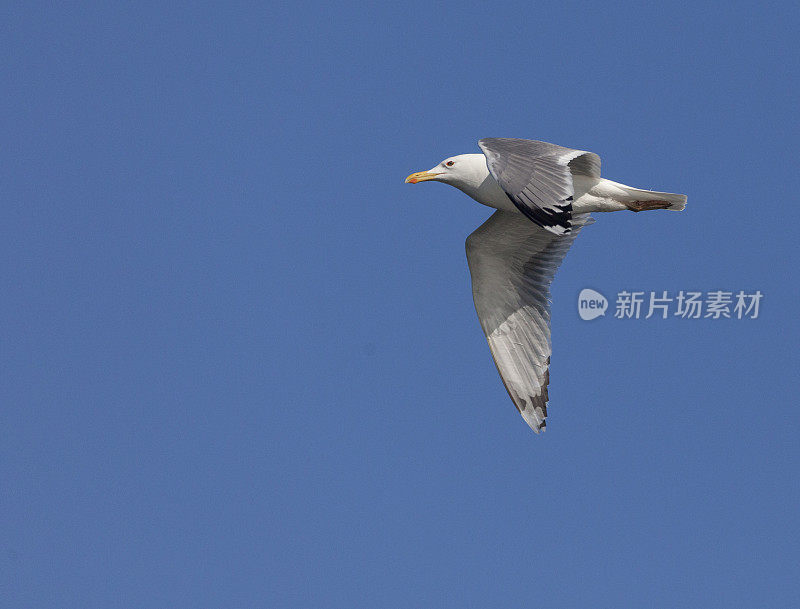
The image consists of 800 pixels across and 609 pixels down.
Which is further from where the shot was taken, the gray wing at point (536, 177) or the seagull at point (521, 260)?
the seagull at point (521, 260)

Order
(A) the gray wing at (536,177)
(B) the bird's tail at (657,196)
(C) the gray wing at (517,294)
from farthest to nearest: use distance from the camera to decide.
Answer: (C) the gray wing at (517,294), (B) the bird's tail at (657,196), (A) the gray wing at (536,177)

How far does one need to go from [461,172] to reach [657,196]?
88.0 inches

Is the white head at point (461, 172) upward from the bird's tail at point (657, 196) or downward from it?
upward

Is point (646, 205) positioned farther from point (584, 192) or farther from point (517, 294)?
point (517, 294)

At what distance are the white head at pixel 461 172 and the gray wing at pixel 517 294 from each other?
1.05 m

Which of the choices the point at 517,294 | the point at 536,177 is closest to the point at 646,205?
the point at 517,294

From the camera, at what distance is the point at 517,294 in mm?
14617

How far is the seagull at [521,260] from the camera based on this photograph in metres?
13.3

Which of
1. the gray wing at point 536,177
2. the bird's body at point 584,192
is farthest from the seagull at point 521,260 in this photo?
the gray wing at point 536,177

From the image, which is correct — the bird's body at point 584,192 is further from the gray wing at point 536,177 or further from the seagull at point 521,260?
the gray wing at point 536,177

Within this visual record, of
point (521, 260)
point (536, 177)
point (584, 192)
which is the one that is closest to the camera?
point (536, 177)

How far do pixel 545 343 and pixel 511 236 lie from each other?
1387 millimetres

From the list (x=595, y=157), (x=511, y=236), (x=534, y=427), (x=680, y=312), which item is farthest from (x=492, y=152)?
(x=680, y=312)

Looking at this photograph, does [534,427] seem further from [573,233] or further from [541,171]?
[541,171]
